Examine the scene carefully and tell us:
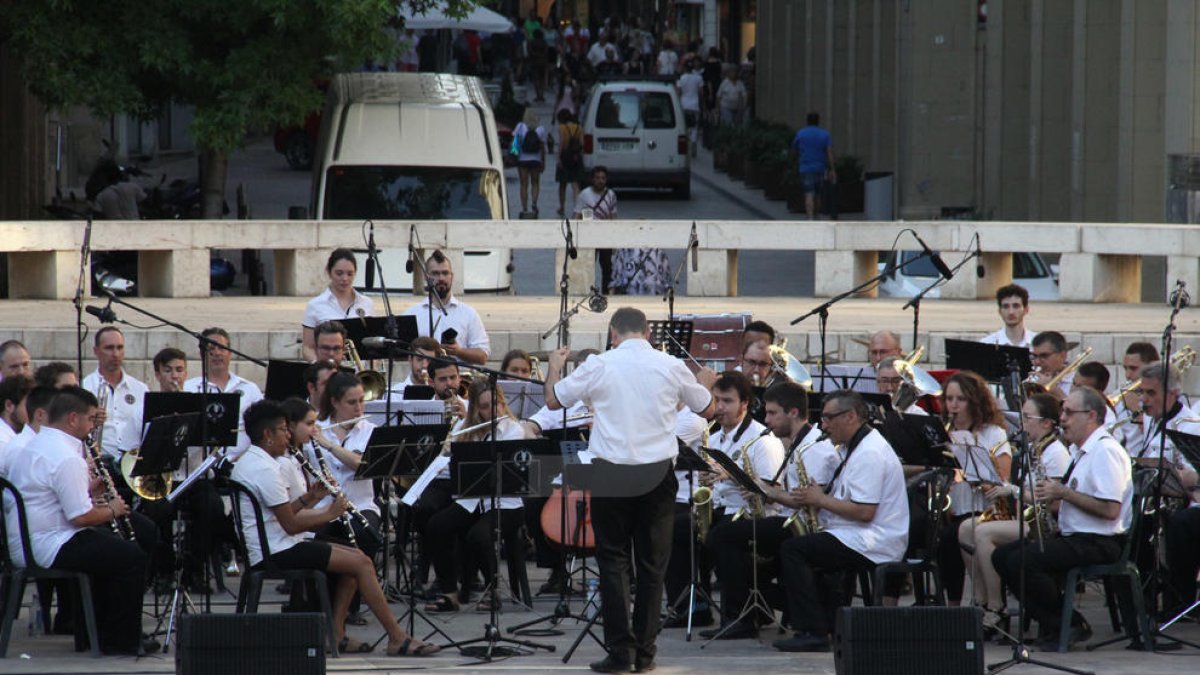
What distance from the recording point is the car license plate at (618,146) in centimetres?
3572

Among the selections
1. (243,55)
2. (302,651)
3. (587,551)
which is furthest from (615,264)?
(302,651)

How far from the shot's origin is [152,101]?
23750 millimetres

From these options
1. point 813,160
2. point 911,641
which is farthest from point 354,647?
point 813,160

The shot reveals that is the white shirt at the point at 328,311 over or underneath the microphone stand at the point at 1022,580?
over

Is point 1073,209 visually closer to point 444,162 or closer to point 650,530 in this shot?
point 444,162

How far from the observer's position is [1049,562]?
36.7 feet

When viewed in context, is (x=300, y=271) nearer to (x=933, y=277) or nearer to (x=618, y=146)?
(x=933, y=277)

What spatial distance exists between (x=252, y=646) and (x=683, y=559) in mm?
3704

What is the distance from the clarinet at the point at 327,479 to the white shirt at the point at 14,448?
1.43 m

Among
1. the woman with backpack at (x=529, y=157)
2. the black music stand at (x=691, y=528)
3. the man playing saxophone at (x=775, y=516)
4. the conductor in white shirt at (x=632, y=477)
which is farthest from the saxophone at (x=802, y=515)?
the woman with backpack at (x=529, y=157)

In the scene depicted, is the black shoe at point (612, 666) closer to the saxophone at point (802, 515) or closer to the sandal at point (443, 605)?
the saxophone at point (802, 515)

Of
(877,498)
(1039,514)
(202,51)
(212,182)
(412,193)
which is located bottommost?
(1039,514)

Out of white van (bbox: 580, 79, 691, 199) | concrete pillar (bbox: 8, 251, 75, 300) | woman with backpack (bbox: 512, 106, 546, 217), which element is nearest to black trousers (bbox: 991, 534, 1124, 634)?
concrete pillar (bbox: 8, 251, 75, 300)

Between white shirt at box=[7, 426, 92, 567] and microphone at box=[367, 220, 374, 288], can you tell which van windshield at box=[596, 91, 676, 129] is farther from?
white shirt at box=[7, 426, 92, 567]
